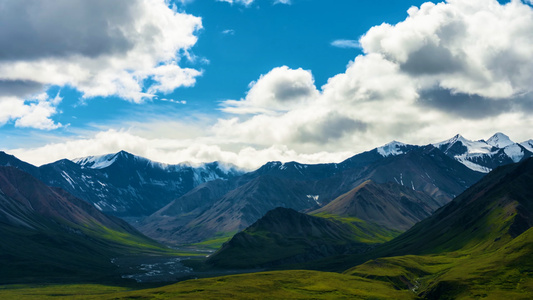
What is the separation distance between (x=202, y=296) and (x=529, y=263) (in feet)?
424

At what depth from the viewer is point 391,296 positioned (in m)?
197

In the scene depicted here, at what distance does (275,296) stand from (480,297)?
74.7 m

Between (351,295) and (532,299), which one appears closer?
(532,299)

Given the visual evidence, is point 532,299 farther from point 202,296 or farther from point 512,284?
point 202,296

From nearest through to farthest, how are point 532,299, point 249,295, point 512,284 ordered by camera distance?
point 532,299, point 512,284, point 249,295

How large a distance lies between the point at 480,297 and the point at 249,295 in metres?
84.7

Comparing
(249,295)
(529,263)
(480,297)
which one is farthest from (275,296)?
(529,263)

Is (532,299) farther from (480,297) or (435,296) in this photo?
(435,296)

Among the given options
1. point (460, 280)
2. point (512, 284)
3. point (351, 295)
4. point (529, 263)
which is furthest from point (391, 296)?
point (529, 263)

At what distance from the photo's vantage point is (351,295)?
199250 mm

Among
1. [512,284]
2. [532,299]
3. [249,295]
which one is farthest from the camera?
[249,295]

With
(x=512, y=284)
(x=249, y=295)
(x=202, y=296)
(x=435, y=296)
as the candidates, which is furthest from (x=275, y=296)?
(x=512, y=284)

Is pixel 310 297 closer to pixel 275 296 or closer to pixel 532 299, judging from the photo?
pixel 275 296

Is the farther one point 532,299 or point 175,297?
point 175,297
